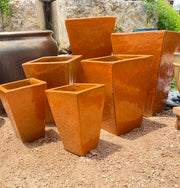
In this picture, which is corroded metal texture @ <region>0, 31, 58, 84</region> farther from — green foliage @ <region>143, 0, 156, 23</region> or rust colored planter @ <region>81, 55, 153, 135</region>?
green foliage @ <region>143, 0, 156, 23</region>

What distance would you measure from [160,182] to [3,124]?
1518mm

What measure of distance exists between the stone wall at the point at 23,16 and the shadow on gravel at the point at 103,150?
333 centimetres

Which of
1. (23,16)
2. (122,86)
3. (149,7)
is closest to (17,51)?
→ (122,86)

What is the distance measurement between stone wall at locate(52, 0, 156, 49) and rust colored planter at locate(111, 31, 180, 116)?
2136 millimetres

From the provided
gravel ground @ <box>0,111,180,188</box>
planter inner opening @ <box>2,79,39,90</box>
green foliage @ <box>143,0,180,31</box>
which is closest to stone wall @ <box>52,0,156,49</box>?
green foliage @ <box>143,0,180,31</box>

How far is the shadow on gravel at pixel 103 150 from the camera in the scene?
135 cm

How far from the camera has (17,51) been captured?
2035 millimetres

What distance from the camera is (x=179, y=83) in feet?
5.04

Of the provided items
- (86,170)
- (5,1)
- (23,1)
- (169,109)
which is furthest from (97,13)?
(86,170)

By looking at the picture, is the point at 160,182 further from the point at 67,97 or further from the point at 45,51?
the point at 45,51

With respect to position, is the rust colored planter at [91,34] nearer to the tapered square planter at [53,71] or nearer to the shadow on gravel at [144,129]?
the tapered square planter at [53,71]

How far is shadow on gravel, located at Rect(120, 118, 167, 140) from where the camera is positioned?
5.41 ft

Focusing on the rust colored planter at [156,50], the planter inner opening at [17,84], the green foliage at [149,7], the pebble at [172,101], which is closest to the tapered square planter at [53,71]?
the planter inner opening at [17,84]

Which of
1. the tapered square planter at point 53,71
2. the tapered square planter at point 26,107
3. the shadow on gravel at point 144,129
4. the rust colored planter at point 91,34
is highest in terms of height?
the rust colored planter at point 91,34
